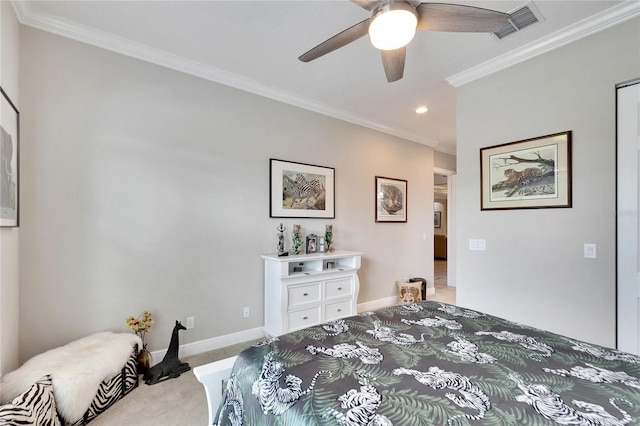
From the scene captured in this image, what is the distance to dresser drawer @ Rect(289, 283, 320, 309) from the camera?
9.65ft

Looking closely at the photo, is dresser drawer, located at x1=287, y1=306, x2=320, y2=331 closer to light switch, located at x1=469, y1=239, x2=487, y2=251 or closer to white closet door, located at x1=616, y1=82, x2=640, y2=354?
light switch, located at x1=469, y1=239, x2=487, y2=251

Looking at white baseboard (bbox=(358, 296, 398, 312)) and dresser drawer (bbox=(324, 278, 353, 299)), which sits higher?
→ dresser drawer (bbox=(324, 278, 353, 299))

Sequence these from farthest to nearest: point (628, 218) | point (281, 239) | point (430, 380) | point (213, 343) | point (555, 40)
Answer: point (281, 239)
point (213, 343)
point (555, 40)
point (628, 218)
point (430, 380)

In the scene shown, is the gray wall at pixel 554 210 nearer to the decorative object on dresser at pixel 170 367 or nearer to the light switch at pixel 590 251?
the light switch at pixel 590 251

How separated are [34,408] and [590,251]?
3669 mm

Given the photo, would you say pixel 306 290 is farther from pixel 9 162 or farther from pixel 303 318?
pixel 9 162

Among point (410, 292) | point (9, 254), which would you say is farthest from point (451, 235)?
point (9, 254)

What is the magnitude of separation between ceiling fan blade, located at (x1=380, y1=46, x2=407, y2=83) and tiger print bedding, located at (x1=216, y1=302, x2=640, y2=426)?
1700 millimetres

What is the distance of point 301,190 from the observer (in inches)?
136

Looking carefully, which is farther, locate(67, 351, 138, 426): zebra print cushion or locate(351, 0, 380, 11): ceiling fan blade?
locate(67, 351, 138, 426): zebra print cushion

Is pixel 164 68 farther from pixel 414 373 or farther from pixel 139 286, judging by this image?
pixel 414 373

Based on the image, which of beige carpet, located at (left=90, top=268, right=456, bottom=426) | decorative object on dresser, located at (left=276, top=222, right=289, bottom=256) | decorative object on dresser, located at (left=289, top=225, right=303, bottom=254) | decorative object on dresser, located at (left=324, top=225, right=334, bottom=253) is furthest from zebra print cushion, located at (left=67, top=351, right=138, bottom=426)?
decorative object on dresser, located at (left=324, top=225, right=334, bottom=253)

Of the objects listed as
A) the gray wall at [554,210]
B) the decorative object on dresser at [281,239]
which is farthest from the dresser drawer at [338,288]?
the gray wall at [554,210]

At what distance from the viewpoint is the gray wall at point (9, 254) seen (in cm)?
169
